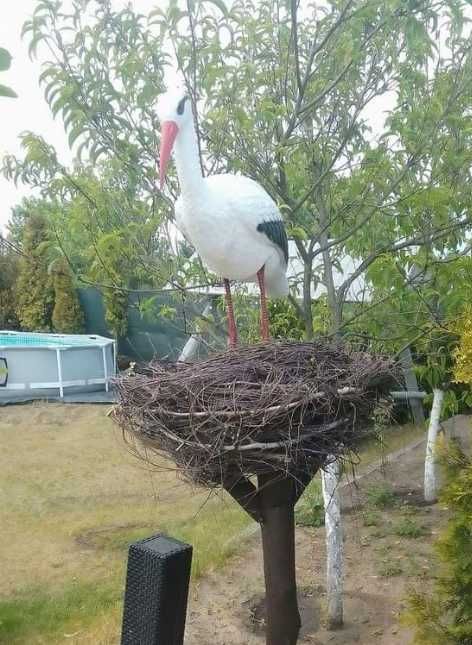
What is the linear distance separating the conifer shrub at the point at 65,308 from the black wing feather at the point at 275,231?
12.7m

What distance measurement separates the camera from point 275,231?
312 cm

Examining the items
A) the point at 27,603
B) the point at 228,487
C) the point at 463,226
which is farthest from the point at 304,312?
the point at 27,603

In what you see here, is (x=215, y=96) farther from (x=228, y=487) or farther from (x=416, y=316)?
(x=228, y=487)

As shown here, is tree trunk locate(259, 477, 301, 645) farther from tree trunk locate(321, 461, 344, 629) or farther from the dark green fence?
the dark green fence

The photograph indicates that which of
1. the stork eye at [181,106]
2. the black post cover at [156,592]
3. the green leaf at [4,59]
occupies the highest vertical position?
the stork eye at [181,106]

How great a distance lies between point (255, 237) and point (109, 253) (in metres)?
1.24

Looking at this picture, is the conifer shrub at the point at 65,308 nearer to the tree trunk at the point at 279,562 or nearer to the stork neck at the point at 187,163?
the stork neck at the point at 187,163

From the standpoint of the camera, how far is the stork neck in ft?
9.07

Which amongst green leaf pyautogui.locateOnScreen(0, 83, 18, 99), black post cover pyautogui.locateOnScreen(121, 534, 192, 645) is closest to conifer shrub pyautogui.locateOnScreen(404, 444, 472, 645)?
black post cover pyautogui.locateOnScreen(121, 534, 192, 645)

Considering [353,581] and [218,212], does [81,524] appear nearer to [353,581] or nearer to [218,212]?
[353,581]

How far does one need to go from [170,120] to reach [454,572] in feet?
7.29

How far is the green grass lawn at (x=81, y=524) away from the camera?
4531 mm

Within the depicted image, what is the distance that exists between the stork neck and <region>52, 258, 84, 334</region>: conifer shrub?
13.0m

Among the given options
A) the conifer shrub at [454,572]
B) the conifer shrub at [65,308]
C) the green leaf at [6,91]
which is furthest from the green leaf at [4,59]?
the conifer shrub at [65,308]
